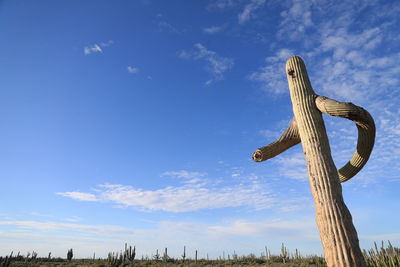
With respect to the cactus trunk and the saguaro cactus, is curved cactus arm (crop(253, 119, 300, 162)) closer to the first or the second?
the saguaro cactus

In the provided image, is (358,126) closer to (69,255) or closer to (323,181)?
(323,181)

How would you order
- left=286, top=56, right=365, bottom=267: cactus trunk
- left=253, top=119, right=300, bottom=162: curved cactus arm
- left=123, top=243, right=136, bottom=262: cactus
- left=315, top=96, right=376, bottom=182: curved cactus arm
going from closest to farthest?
left=286, top=56, right=365, bottom=267: cactus trunk, left=315, top=96, right=376, bottom=182: curved cactus arm, left=253, top=119, right=300, bottom=162: curved cactus arm, left=123, top=243, right=136, bottom=262: cactus

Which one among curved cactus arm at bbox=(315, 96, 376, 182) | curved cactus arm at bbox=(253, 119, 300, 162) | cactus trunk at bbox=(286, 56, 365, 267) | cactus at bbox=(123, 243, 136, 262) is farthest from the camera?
cactus at bbox=(123, 243, 136, 262)

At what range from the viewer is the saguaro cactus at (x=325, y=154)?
118 inches

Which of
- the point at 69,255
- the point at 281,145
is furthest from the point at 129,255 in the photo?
the point at 281,145

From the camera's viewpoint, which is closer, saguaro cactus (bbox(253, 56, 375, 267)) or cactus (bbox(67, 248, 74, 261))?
saguaro cactus (bbox(253, 56, 375, 267))

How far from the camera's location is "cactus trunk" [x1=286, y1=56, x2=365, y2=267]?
2977mm

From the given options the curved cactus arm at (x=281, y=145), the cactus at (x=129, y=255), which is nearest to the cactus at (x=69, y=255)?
the cactus at (x=129, y=255)

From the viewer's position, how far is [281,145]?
4262 mm

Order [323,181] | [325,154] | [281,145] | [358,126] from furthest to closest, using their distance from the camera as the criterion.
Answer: [281,145] → [358,126] → [325,154] → [323,181]

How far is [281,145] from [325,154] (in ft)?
2.78

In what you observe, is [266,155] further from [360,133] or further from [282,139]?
[360,133]

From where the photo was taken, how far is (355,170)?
13.7 feet

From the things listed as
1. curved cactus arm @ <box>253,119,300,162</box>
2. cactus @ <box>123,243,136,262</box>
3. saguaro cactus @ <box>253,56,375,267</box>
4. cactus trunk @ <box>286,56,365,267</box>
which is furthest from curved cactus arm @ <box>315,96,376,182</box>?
cactus @ <box>123,243,136,262</box>
